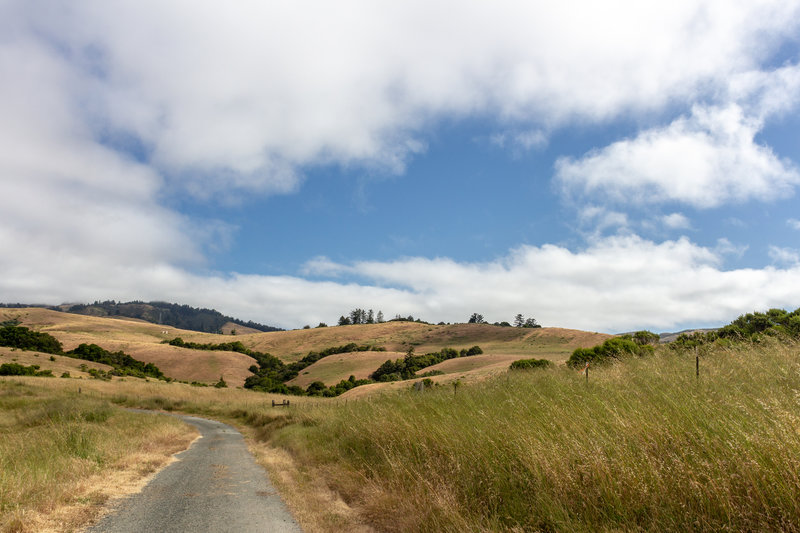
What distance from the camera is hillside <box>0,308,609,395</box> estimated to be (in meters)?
82.8

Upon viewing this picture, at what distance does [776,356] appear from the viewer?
26.2 feet

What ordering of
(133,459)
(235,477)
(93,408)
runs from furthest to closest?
1. (93,408)
2. (133,459)
3. (235,477)

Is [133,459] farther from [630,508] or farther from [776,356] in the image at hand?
[776,356]

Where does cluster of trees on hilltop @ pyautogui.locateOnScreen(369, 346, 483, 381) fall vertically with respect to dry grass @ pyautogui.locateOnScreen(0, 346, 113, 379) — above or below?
below

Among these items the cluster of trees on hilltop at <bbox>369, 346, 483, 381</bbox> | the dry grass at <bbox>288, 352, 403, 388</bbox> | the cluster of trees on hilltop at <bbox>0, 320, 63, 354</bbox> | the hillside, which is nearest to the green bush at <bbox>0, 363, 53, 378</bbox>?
the cluster of trees on hilltop at <bbox>0, 320, 63, 354</bbox>

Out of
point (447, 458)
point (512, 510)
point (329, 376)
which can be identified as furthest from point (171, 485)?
point (329, 376)

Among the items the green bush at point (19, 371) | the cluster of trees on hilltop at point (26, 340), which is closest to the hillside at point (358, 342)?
the cluster of trees on hilltop at point (26, 340)

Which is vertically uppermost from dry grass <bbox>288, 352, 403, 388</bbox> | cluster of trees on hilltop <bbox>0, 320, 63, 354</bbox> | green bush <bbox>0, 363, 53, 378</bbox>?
cluster of trees on hilltop <bbox>0, 320, 63, 354</bbox>

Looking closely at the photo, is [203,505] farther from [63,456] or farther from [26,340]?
[26,340]

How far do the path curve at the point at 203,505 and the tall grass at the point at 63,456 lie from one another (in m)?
0.81

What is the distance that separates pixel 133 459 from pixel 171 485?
3931 millimetres

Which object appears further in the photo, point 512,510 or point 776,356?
point 776,356

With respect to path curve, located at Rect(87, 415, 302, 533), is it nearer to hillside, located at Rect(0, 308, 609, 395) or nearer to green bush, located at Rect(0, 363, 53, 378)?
hillside, located at Rect(0, 308, 609, 395)

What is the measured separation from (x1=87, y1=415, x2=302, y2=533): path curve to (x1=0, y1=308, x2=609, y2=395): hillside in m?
43.9
